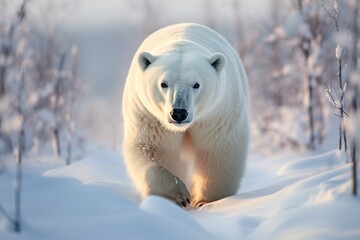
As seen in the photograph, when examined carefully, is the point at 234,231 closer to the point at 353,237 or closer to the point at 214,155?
the point at 353,237

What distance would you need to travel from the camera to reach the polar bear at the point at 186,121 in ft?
13.4

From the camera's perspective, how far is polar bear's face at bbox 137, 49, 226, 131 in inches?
152

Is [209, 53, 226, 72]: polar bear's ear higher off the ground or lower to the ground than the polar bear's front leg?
higher

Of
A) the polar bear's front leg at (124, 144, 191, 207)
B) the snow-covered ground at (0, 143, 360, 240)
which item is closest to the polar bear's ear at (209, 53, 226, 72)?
the polar bear's front leg at (124, 144, 191, 207)

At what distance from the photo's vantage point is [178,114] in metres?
3.78

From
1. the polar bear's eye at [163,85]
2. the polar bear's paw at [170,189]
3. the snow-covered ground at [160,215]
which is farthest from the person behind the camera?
the polar bear's paw at [170,189]

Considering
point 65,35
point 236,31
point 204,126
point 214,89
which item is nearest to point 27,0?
point 214,89

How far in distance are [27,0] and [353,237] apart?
206 cm

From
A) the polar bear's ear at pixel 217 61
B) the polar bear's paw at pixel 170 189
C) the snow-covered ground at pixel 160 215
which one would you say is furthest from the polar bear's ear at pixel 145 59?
the snow-covered ground at pixel 160 215

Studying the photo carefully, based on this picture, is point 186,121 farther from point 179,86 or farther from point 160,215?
point 160,215

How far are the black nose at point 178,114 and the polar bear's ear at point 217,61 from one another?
25.4 inches

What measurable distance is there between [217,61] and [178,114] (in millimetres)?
703

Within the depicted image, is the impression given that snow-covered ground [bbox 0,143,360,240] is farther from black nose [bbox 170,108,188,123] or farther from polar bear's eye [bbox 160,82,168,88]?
polar bear's eye [bbox 160,82,168,88]

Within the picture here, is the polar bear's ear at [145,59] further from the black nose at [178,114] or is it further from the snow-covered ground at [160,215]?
the snow-covered ground at [160,215]
